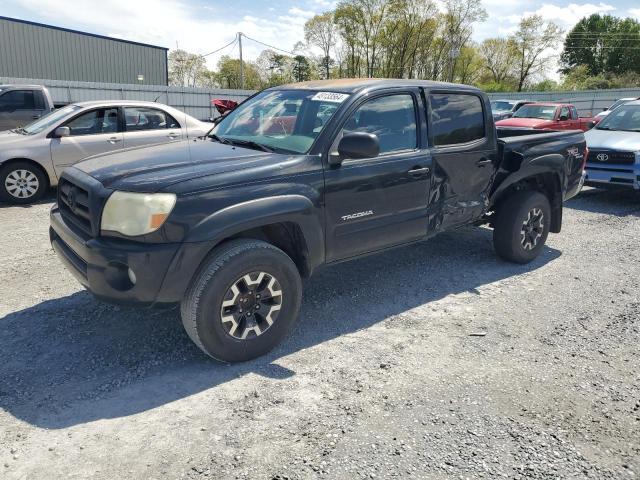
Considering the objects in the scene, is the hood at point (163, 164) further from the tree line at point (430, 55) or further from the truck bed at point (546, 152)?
the tree line at point (430, 55)

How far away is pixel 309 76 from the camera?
56125mm

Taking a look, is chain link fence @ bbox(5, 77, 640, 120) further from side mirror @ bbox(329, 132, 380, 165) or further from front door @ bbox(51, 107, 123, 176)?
side mirror @ bbox(329, 132, 380, 165)

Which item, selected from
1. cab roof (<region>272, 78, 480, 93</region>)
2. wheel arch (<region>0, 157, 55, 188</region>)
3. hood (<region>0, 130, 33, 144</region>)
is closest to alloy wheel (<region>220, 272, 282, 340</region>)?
cab roof (<region>272, 78, 480, 93</region>)

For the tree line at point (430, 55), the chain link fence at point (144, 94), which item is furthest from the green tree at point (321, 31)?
the chain link fence at point (144, 94)

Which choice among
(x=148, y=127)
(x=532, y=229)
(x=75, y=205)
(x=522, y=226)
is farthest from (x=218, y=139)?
(x=148, y=127)

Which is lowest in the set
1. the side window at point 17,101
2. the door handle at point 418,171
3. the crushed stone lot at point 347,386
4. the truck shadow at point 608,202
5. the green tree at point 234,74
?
the crushed stone lot at point 347,386

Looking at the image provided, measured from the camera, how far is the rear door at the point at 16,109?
A: 9.48 m

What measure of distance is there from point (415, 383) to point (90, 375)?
2.04 metres

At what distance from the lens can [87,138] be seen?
25.8 ft

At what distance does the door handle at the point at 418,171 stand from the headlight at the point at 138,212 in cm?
200

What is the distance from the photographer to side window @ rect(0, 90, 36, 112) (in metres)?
9.48

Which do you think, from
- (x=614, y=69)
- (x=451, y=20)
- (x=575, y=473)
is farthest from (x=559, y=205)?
(x=614, y=69)

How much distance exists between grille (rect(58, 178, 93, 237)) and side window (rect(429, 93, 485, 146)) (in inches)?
110

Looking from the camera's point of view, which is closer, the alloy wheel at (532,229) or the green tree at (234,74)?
the alloy wheel at (532,229)
